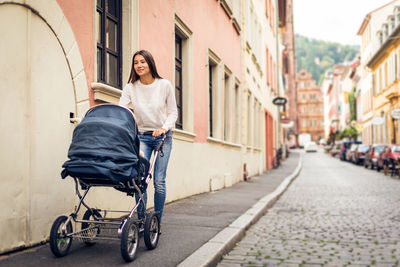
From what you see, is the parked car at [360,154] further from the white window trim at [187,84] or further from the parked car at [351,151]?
the white window trim at [187,84]

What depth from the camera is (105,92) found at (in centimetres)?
631

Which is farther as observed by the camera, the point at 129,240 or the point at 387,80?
the point at 387,80

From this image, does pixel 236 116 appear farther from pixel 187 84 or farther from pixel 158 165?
pixel 158 165

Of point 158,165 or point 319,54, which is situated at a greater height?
point 319,54

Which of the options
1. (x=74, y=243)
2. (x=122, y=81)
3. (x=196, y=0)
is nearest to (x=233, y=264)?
(x=74, y=243)

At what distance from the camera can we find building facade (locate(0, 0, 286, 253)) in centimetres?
459

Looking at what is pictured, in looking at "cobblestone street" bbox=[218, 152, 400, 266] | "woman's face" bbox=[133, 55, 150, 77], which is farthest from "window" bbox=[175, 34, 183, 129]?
"woman's face" bbox=[133, 55, 150, 77]

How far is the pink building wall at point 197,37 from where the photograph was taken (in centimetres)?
838

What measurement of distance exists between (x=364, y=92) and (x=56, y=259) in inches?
2286

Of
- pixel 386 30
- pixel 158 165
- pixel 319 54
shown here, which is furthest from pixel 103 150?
pixel 319 54

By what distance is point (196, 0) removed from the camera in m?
11.6

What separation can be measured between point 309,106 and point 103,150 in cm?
13084

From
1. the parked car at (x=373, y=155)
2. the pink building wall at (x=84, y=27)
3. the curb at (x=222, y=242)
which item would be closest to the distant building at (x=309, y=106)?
the parked car at (x=373, y=155)

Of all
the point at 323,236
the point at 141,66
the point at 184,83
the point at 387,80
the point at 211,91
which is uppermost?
the point at 387,80
